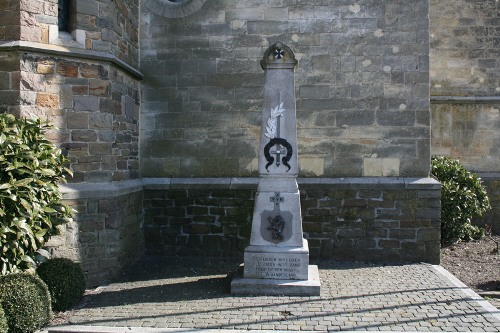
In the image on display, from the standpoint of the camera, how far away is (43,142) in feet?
21.2

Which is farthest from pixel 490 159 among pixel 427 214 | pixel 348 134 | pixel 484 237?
pixel 348 134

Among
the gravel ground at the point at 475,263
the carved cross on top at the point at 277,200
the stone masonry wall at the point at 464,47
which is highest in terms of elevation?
the stone masonry wall at the point at 464,47

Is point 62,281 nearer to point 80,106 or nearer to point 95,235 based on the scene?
point 95,235

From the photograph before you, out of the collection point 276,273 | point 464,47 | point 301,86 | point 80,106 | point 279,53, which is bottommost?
point 276,273

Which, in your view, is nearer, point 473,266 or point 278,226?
point 278,226

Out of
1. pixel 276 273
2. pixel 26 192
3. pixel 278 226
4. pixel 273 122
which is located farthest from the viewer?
pixel 273 122

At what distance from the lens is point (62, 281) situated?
6.05 meters

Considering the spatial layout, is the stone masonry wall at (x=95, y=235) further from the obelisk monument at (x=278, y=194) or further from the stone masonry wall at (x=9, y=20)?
the stone masonry wall at (x=9, y=20)

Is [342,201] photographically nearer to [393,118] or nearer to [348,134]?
[348,134]

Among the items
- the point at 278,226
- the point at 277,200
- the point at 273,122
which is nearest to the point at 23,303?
the point at 278,226

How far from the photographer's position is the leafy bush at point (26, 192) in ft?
18.6

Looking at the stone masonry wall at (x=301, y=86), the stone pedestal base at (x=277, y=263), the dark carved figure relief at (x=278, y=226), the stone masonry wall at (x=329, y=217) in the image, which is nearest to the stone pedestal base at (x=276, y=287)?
the stone pedestal base at (x=277, y=263)

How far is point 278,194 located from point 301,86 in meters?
2.87

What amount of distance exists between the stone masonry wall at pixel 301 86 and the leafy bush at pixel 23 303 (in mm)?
4056
